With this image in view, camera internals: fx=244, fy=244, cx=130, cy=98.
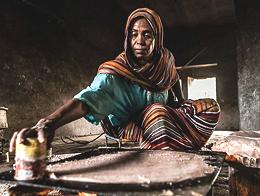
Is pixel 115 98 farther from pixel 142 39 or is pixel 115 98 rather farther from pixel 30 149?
pixel 30 149

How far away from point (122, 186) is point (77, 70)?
654cm

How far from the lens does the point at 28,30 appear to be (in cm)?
545

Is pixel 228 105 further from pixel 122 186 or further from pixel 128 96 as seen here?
pixel 122 186

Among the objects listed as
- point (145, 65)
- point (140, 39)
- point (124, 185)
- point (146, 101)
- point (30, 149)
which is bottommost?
point (124, 185)

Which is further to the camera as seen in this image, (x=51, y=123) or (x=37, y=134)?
(x=51, y=123)

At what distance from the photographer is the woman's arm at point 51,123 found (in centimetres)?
86

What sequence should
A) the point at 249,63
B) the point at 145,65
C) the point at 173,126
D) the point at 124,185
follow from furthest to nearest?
1. the point at 249,63
2. the point at 145,65
3. the point at 173,126
4. the point at 124,185

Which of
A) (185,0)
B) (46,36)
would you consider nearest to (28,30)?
(46,36)

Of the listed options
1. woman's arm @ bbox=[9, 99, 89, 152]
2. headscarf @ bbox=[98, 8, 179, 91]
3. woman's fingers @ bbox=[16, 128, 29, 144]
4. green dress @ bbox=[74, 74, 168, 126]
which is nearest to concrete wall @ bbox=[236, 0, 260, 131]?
green dress @ bbox=[74, 74, 168, 126]

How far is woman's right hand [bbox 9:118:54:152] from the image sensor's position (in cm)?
84

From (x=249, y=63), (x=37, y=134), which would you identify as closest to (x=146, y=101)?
(x=37, y=134)

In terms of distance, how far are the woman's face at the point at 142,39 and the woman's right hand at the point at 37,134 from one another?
1.03m

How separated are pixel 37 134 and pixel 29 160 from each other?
0.34 feet

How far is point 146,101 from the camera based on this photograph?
1.94 m
